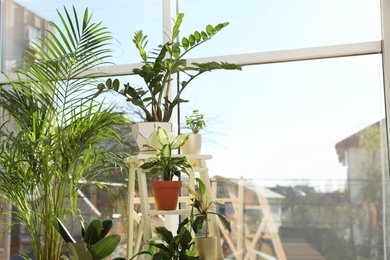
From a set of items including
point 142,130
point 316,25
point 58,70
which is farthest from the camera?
point 316,25

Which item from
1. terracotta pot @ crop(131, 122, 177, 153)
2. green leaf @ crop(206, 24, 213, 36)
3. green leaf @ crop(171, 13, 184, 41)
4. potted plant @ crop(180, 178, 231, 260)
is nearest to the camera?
potted plant @ crop(180, 178, 231, 260)

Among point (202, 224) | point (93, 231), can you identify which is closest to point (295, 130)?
point (202, 224)

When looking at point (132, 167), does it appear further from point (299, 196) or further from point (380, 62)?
point (380, 62)

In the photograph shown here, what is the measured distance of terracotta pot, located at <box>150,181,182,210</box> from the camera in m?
3.30

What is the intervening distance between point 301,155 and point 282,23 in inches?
36.2

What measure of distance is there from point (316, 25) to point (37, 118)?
1.95 metres

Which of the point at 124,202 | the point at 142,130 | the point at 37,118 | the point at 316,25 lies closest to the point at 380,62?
the point at 316,25

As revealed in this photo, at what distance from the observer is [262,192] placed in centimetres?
401

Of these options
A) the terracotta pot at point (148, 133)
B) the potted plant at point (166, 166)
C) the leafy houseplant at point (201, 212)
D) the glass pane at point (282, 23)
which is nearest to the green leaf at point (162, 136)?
the potted plant at point (166, 166)

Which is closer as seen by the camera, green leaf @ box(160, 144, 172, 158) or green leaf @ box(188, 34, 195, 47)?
green leaf @ box(160, 144, 172, 158)

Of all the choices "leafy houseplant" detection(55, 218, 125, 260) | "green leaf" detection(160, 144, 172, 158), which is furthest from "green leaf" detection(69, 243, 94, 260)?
"green leaf" detection(160, 144, 172, 158)

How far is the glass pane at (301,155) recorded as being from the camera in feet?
12.6

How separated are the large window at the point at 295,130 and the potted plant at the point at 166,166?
0.81 m

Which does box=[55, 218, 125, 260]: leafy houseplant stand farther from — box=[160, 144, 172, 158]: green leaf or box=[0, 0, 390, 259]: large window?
box=[0, 0, 390, 259]: large window
